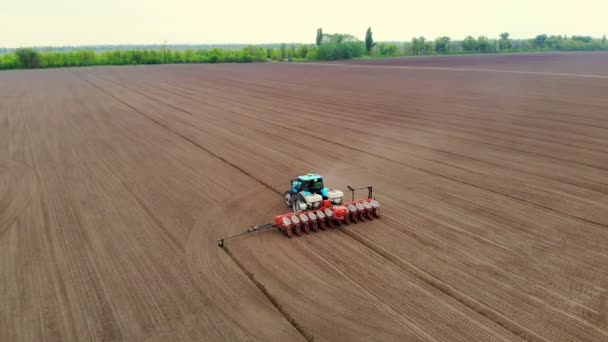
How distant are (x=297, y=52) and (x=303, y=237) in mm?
122254

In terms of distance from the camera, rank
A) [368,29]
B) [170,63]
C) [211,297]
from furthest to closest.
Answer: [368,29] < [170,63] < [211,297]

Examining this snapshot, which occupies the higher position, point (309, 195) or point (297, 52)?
point (297, 52)

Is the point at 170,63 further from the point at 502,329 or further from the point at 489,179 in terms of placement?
the point at 502,329

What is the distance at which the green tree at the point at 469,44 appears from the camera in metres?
152

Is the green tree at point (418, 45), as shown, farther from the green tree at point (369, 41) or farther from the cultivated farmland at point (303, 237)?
the cultivated farmland at point (303, 237)

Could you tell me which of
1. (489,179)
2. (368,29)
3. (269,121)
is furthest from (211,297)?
(368,29)

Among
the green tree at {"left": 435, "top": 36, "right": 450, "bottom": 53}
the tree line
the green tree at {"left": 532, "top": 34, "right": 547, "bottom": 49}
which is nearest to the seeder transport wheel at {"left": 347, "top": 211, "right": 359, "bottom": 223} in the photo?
the tree line

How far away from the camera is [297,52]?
128 meters

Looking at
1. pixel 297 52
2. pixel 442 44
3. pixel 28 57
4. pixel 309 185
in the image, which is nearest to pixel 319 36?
pixel 297 52

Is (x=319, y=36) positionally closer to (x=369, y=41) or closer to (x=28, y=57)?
(x=369, y=41)

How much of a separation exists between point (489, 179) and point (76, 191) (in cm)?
1536

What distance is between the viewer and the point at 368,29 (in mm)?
129125

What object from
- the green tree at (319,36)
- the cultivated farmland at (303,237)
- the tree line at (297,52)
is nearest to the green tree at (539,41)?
the tree line at (297,52)

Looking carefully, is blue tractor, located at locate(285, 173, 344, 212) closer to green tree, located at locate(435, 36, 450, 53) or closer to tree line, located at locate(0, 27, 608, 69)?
tree line, located at locate(0, 27, 608, 69)
